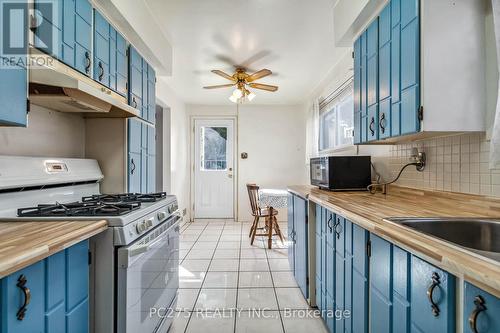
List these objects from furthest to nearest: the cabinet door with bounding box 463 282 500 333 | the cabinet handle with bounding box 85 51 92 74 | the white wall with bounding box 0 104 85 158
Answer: the cabinet handle with bounding box 85 51 92 74 → the white wall with bounding box 0 104 85 158 → the cabinet door with bounding box 463 282 500 333

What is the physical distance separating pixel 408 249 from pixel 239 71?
2.98 m

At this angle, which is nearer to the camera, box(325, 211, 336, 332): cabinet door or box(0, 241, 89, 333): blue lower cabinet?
box(0, 241, 89, 333): blue lower cabinet

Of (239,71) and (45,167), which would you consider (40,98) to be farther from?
(239,71)

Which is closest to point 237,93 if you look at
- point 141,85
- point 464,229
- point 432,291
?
point 141,85

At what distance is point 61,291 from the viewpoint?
0.89 m

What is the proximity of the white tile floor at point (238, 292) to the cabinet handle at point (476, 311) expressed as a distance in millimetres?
1407

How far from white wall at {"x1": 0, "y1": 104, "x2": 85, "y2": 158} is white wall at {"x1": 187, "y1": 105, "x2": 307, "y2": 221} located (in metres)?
3.41

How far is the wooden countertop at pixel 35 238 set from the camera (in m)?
0.66

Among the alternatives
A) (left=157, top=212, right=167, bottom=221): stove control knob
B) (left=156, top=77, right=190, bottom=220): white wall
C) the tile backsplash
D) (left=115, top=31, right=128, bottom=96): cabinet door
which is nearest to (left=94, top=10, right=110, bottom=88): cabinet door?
(left=115, top=31, right=128, bottom=96): cabinet door

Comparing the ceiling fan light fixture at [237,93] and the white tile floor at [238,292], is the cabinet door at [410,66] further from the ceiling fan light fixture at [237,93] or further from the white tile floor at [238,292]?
the ceiling fan light fixture at [237,93]

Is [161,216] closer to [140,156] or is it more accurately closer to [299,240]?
[140,156]

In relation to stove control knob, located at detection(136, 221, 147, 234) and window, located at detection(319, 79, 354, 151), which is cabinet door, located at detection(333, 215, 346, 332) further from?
window, located at detection(319, 79, 354, 151)

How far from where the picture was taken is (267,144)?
5285 mm

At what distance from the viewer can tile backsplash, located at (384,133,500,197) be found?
132cm
